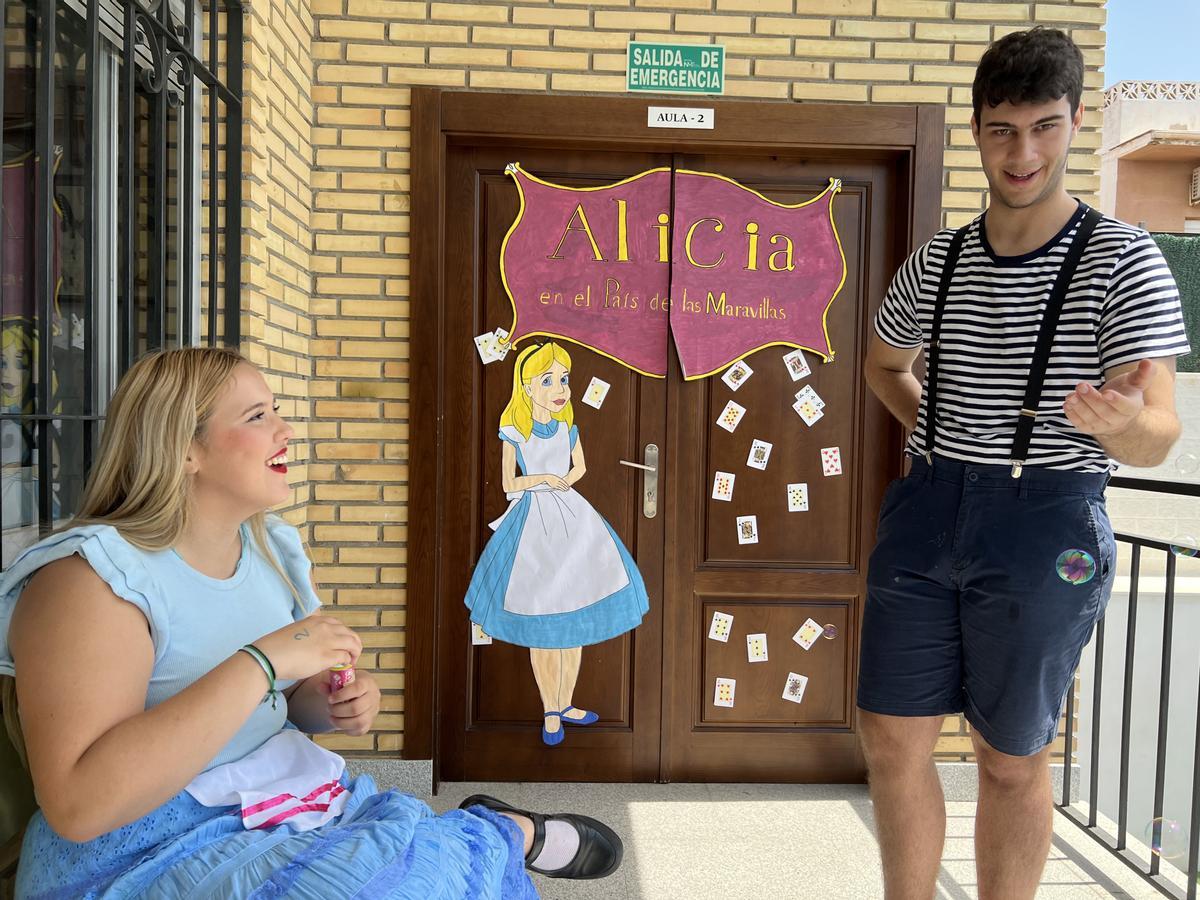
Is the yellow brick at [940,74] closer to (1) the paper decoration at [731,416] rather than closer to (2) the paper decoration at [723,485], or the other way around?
(1) the paper decoration at [731,416]

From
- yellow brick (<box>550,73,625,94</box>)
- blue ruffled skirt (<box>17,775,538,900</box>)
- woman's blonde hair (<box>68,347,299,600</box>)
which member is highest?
yellow brick (<box>550,73,625,94</box>)

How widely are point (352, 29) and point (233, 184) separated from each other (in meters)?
0.95

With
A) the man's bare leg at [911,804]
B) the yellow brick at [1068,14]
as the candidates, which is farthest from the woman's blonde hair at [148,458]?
the yellow brick at [1068,14]

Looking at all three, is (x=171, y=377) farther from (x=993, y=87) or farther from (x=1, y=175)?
(x=993, y=87)

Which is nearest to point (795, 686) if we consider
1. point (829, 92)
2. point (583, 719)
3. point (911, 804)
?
point (583, 719)

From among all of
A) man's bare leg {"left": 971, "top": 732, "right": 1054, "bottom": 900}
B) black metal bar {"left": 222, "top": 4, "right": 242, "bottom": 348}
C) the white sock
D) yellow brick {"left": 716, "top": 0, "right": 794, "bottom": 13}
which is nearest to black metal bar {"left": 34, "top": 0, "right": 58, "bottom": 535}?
black metal bar {"left": 222, "top": 4, "right": 242, "bottom": 348}

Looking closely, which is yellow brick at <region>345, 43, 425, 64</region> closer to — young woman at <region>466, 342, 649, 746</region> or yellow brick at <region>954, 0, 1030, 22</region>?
young woman at <region>466, 342, 649, 746</region>

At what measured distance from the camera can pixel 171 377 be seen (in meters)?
1.43

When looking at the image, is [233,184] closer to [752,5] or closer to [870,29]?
[752,5]

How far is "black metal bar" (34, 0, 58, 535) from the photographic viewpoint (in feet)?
5.80

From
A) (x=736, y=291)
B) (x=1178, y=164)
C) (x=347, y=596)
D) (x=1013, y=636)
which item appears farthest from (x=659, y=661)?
(x=1178, y=164)

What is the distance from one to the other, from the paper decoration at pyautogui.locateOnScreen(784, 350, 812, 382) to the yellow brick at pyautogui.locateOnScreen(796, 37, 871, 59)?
1113mm

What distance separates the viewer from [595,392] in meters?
3.54

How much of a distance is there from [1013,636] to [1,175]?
206cm
